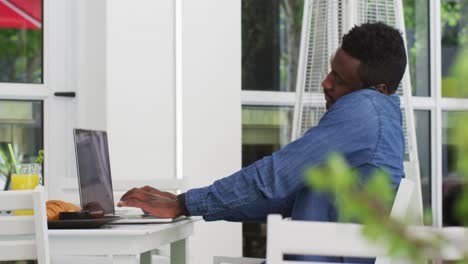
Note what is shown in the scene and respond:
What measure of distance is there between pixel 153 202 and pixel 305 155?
1.29 feet

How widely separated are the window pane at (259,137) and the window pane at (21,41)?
102 centimetres

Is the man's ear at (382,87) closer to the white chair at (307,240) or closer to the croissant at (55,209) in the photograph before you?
the croissant at (55,209)

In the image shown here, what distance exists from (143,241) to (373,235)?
1762mm

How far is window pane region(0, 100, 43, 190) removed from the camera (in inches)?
162

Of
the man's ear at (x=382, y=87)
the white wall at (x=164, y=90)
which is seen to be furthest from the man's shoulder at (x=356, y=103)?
the white wall at (x=164, y=90)

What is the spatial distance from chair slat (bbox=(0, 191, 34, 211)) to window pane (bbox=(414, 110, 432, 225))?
3.25m

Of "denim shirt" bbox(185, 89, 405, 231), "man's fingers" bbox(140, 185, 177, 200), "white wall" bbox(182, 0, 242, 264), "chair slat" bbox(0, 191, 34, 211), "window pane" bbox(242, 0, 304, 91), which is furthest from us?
"window pane" bbox(242, 0, 304, 91)

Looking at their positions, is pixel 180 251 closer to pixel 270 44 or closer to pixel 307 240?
pixel 307 240

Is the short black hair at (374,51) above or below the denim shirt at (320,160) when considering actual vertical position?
above

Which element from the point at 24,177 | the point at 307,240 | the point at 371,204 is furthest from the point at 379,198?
the point at 24,177

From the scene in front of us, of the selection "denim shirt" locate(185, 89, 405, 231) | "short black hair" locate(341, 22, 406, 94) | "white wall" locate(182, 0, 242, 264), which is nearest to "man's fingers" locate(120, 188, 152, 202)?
"denim shirt" locate(185, 89, 405, 231)

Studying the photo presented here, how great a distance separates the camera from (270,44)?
4.45 m

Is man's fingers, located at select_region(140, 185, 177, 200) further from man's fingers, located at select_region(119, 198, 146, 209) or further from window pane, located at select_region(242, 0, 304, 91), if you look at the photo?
window pane, located at select_region(242, 0, 304, 91)

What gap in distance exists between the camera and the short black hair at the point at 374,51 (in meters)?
2.29
